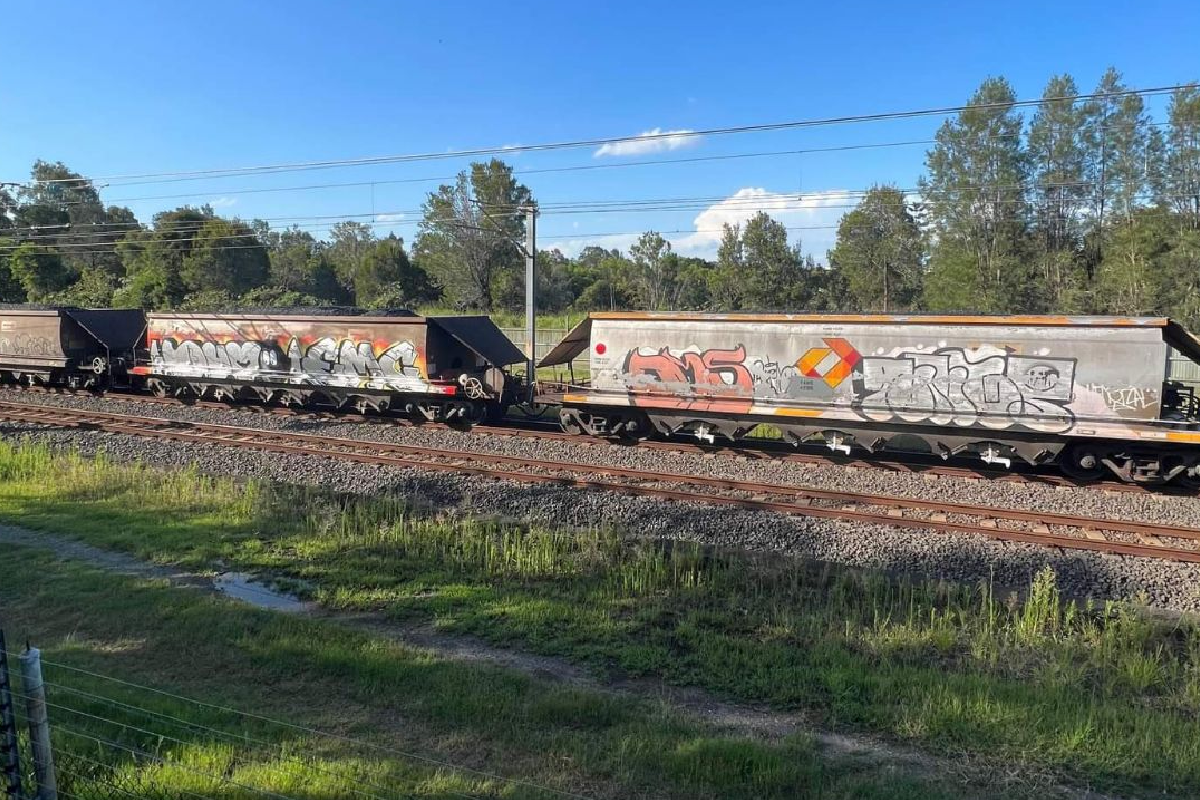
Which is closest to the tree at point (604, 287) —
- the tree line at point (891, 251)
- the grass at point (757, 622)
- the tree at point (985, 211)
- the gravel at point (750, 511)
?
the tree line at point (891, 251)

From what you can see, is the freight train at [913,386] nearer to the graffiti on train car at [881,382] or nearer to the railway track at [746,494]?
the graffiti on train car at [881,382]

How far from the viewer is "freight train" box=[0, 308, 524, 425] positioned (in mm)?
18312

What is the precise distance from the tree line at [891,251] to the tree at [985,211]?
0.24 feet

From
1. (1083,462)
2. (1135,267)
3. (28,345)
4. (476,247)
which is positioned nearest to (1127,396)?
(1083,462)

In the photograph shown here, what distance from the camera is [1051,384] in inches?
503

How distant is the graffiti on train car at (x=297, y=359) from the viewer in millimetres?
18594

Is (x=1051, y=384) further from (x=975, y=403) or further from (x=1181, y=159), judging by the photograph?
→ (x=1181, y=159)

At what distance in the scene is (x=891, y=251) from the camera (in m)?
44.6

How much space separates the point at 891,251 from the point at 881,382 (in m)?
34.1

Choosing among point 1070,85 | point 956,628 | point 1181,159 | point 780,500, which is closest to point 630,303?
point 1070,85

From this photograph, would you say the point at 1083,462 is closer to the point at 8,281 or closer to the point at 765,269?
the point at 765,269

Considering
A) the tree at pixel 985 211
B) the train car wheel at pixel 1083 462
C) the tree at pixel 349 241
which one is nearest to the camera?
the train car wheel at pixel 1083 462

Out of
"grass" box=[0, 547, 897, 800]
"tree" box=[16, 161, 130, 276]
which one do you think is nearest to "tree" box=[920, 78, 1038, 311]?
"grass" box=[0, 547, 897, 800]

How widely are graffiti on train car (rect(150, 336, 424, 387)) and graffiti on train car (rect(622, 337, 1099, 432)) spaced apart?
6.22 metres
